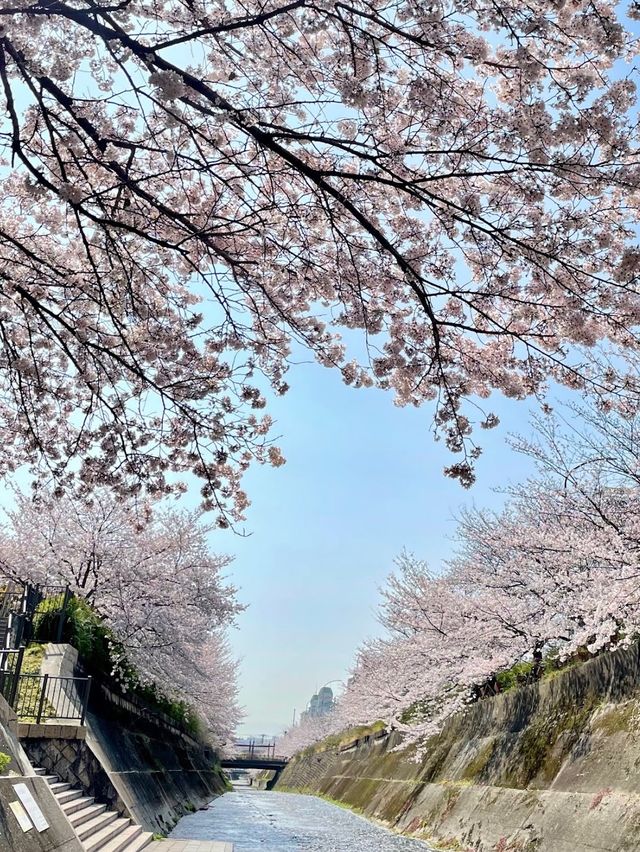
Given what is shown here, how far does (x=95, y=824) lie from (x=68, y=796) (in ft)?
2.66

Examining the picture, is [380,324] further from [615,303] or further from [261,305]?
[615,303]

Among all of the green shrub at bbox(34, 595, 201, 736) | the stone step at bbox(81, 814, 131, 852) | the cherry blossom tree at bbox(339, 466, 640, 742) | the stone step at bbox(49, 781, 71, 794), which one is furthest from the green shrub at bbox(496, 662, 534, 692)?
the stone step at bbox(49, 781, 71, 794)

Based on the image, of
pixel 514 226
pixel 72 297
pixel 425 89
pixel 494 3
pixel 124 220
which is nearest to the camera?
pixel 494 3

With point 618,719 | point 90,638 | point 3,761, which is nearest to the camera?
point 3,761

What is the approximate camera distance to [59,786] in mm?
11875

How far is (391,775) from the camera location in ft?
85.8

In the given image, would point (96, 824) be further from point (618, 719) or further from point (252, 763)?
point (252, 763)

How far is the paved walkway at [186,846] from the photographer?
12.6 metres

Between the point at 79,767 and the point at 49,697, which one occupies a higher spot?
the point at 49,697

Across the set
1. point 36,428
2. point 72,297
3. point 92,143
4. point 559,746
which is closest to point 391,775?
point 559,746

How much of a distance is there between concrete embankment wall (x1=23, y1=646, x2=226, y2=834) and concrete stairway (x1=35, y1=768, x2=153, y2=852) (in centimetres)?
35

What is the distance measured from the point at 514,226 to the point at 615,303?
3.77ft

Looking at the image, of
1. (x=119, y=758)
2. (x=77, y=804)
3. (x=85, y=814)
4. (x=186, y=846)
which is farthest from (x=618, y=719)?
(x=119, y=758)

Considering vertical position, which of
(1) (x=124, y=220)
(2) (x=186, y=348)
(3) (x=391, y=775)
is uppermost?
(1) (x=124, y=220)
